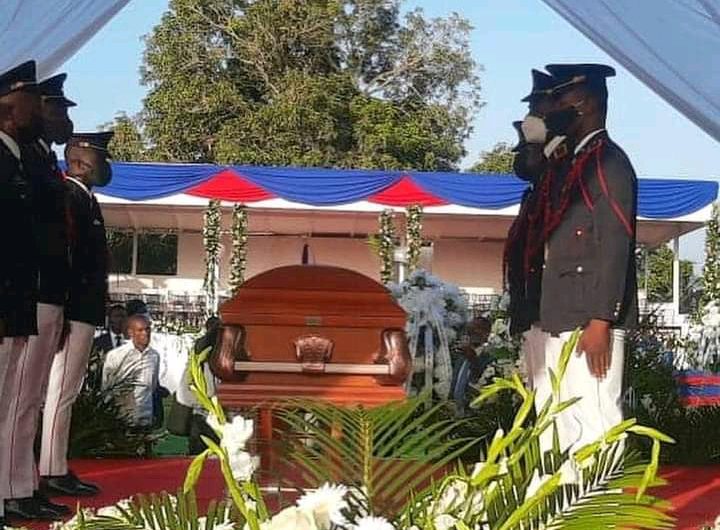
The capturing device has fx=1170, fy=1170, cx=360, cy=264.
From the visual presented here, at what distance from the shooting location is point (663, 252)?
27.1m

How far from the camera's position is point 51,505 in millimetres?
3799

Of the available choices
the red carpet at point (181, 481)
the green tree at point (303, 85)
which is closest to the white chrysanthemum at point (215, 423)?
the red carpet at point (181, 481)

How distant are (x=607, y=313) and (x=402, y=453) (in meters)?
2.45

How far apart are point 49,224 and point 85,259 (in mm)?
376

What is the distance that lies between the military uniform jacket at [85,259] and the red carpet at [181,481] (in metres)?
0.67

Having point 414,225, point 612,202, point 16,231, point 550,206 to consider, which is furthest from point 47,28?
point 414,225

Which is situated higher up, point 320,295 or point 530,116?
point 530,116

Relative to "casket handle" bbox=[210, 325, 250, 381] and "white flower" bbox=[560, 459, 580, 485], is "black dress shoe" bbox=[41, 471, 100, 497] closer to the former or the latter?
"casket handle" bbox=[210, 325, 250, 381]

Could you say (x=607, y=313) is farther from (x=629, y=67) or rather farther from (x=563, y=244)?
(x=629, y=67)

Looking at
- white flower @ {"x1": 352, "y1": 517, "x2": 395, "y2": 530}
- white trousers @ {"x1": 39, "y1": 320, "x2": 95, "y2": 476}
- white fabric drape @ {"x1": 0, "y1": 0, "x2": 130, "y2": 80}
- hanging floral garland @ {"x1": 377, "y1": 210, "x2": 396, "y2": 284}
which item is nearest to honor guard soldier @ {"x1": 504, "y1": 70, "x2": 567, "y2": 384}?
white fabric drape @ {"x1": 0, "y1": 0, "x2": 130, "y2": 80}

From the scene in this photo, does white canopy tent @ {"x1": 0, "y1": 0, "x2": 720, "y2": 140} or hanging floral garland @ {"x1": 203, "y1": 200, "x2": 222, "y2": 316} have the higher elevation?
white canopy tent @ {"x1": 0, "y1": 0, "x2": 720, "y2": 140}

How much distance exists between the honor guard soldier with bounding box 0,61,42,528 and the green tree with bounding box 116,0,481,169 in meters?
19.4

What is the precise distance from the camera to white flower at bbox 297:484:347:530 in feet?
2.89

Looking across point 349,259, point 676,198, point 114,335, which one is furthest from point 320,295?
point 349,259
